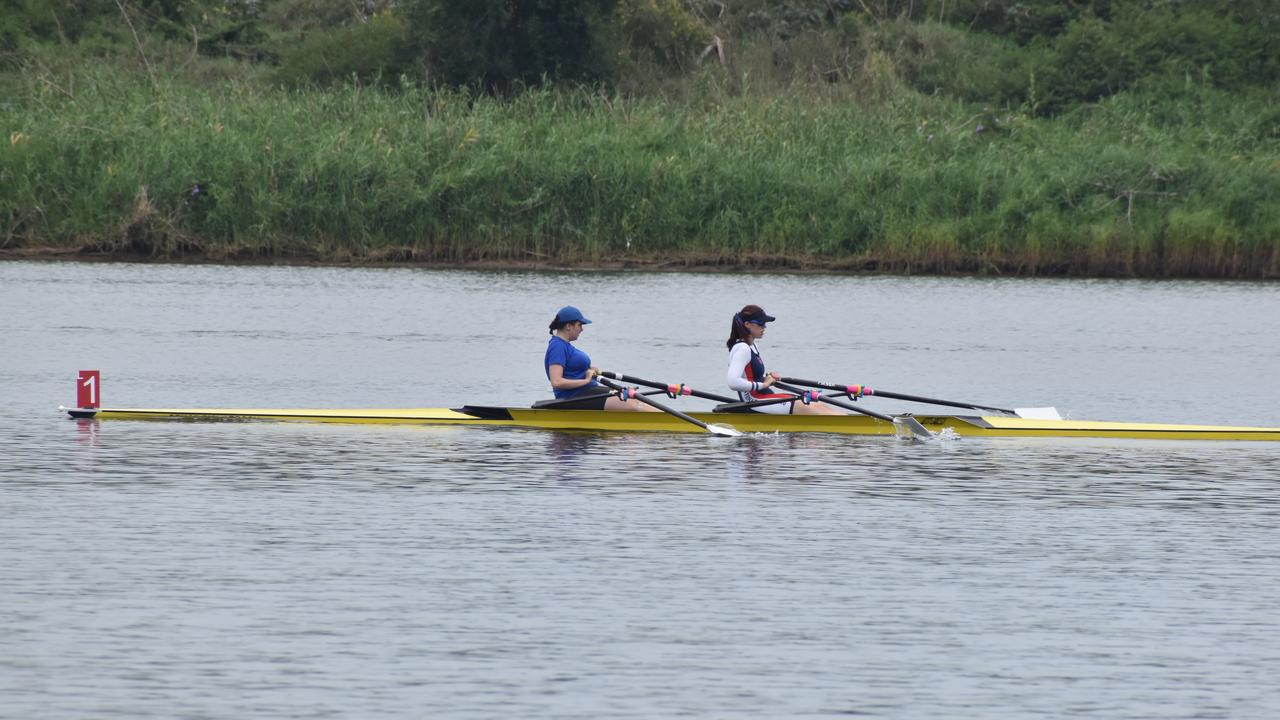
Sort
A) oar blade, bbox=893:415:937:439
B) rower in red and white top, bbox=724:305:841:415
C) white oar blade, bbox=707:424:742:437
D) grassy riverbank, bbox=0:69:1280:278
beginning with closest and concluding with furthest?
rower in red and white top, bbox=724:305:841:415
white oar blade, bbox=707:424:742:437
oar blade, bbox=893:415:937:439
grassy riverbank, bbox=0:69:1280:278

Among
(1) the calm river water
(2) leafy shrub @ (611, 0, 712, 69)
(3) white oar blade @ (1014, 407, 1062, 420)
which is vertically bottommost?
(1) the calm river water

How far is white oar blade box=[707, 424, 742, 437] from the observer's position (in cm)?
1678

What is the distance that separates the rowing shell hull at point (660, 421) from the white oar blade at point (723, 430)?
77 millimetres

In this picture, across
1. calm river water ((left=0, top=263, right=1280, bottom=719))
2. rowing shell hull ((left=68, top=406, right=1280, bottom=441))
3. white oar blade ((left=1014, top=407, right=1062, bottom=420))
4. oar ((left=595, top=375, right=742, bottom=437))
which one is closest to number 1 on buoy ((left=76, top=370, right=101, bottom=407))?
rowing shell hull ((left=68, top=406, right=1280, bottom=441))

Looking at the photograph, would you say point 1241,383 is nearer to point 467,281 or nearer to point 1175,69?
point 467,281

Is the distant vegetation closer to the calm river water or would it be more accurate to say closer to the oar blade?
the calm river water

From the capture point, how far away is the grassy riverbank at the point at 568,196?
109 feet

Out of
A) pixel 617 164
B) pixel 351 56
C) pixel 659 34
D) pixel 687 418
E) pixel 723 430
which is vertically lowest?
pixel 723 430

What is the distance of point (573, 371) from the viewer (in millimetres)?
16547

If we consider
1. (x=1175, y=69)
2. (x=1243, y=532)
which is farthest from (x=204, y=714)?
(x=1175, y=69)

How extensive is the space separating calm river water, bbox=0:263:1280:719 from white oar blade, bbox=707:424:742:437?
0.22 metres

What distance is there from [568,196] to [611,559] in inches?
892

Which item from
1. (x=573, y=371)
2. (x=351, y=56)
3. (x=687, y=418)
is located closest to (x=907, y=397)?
(x=687, y=418)

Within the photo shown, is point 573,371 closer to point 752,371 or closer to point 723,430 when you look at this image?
point 723,430
